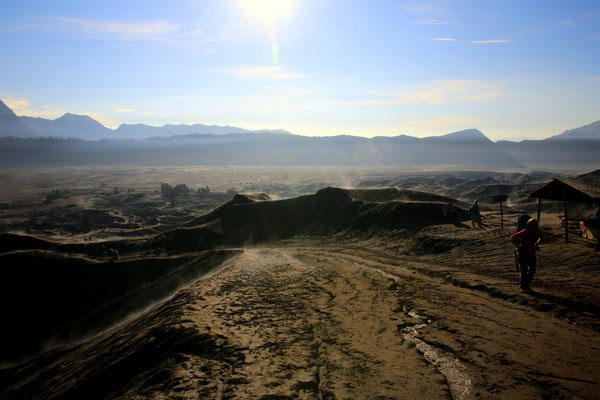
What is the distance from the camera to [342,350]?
20.1ft

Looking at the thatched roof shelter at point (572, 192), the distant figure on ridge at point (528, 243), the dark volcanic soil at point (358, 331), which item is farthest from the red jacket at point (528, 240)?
the thatched roof shelter at point (572, 192)

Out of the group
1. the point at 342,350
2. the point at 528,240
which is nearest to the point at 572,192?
the point at 528,240

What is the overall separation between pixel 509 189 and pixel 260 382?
57.2m

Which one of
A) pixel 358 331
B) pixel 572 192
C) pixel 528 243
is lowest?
pixel 358 331

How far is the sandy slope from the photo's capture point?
5.03 metres

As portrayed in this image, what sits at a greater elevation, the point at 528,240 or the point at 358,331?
the point at 528,240

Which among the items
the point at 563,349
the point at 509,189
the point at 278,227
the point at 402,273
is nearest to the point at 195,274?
the point at 402,273

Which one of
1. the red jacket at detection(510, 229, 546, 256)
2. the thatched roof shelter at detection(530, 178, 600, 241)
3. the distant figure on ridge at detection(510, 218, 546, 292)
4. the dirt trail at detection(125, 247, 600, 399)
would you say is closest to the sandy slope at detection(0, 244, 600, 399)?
the dirt trail at detection(125, 247, 600, 399)

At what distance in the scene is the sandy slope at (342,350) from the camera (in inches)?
198

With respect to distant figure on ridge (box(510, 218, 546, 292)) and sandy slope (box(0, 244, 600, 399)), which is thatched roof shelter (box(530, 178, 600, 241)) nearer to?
distant figure on ridge (box(510, 218, 546, 292))

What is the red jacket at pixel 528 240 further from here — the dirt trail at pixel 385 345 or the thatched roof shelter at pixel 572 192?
the thatched roof shelter at pixel 572 192

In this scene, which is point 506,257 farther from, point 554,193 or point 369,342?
point 369,342

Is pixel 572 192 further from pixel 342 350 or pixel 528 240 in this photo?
pixel 342 350

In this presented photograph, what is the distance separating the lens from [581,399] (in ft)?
14.8
